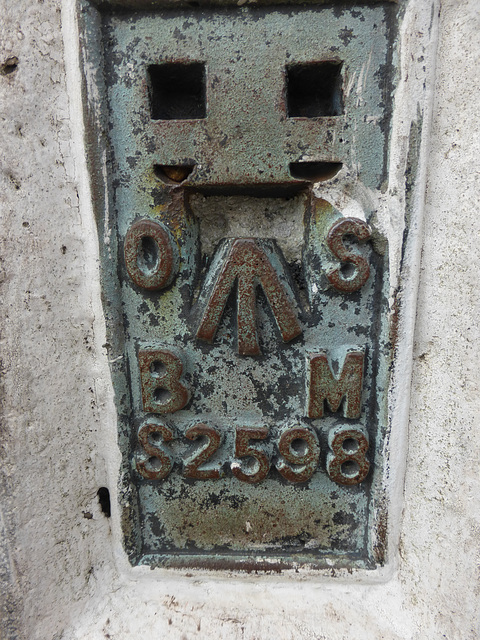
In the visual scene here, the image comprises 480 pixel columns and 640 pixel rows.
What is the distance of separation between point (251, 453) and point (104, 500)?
1.02 feet

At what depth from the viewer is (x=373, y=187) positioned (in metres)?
0.63

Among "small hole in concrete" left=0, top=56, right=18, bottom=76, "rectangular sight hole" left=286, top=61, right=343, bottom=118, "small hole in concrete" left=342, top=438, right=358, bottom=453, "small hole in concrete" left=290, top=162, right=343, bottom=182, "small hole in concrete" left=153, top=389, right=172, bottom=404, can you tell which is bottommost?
"small hole in concrete" left=342, top=438, right=358, bottom=453

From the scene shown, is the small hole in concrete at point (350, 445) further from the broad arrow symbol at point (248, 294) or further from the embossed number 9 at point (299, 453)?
the broad arrow symbol at point (248, 294)

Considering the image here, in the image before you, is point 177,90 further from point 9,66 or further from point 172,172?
point 9,66

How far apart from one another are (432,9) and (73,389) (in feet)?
2.83

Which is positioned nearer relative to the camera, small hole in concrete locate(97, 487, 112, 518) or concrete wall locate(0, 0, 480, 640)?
concrete wall locate(0, 0, 480, 640)

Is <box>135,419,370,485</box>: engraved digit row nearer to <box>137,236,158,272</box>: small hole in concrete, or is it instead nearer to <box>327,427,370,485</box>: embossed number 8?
<box>327,427,370,485</box>: embossed number 8

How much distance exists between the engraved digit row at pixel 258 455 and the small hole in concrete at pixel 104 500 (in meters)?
0.10

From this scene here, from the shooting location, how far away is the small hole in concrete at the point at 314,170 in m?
0.63

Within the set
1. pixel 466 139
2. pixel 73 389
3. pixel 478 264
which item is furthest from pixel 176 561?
pixel 466 139

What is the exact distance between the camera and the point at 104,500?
0.74 m

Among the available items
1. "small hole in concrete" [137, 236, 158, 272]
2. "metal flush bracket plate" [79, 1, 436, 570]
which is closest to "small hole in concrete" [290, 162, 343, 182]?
"metal flush bracket plate" [79, 1, 436, 570]

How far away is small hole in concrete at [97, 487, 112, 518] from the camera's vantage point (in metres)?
0.74

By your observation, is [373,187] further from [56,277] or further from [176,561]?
[176,561]
